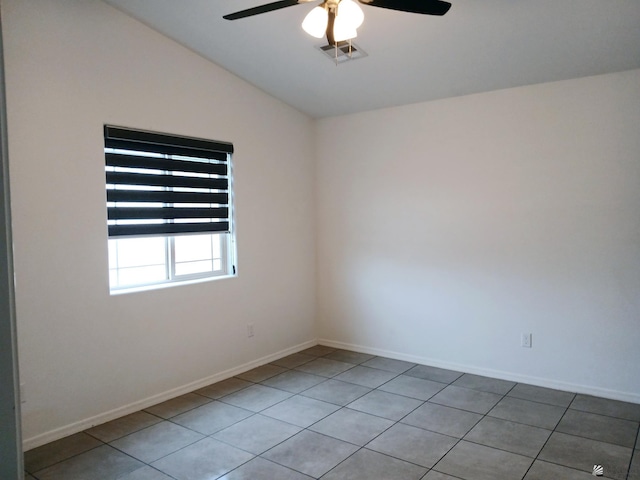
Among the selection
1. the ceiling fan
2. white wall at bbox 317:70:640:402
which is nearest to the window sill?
white wall at bbox 317:70:640:402

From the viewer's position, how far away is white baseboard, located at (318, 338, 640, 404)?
348cm

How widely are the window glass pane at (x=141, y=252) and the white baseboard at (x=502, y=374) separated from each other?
216 cm

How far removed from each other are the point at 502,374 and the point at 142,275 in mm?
3027

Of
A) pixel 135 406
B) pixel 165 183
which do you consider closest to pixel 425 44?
pixel 165 183

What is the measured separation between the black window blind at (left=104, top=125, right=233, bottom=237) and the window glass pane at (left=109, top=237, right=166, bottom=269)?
0.12m

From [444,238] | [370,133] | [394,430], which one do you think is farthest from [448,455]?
[370,133]

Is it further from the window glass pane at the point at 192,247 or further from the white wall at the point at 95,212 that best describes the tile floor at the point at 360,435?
the window glass pane at the point at 192,247

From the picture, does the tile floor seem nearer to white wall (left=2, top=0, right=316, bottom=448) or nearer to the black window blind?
white wall (left=2, top=0, right=316, bottom=448)

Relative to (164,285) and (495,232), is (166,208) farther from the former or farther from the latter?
(495,232)

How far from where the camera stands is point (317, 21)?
8.12 feet

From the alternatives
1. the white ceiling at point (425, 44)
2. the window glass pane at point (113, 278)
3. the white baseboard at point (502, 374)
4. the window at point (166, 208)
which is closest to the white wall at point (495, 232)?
the white baseboard at point (502, 374)

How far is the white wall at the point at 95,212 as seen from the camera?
2.80 metres

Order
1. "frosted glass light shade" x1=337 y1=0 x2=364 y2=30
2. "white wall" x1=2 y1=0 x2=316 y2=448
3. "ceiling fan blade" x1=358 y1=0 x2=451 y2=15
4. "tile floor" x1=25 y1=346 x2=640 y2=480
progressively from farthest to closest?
1. "white wall" x1=2 y1=0 x2=316 y2=448
2. "tile floor" x1=25 y1=346 x2=640 y2=480
3. "frosted glass light shade" x1=337 y1=0 x2=364 y2=30
4. "ceiling fan blade" x1=358 y1=0 x2=451 y2=15

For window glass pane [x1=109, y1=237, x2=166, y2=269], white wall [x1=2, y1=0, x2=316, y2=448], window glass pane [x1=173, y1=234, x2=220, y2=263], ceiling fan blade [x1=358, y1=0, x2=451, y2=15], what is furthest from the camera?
window glass pane [x1=173, y1=234, x2=220, y2=263]
